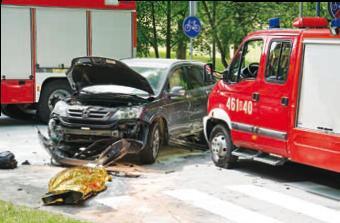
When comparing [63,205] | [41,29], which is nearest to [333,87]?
[63,205]

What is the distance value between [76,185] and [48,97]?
24.9ft

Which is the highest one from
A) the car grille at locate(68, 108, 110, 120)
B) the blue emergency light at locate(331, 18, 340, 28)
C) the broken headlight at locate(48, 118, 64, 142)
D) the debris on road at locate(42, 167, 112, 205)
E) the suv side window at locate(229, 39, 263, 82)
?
the blue emergency light at locate(331, 18, 340, 28)

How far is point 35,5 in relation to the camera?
50.6 feet

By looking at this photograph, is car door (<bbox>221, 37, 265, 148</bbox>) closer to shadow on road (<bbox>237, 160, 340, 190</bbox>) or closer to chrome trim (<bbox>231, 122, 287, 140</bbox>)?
chrome trim (<bbox>231, 122, 287, 140</bbox>)

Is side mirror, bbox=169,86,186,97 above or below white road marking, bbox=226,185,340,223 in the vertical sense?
above

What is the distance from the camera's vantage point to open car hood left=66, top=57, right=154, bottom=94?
1079cm

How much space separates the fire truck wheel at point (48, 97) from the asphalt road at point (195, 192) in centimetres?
395

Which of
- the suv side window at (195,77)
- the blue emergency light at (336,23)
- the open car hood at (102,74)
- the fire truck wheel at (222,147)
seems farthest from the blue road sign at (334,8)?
the blue emergency light at (336,23)

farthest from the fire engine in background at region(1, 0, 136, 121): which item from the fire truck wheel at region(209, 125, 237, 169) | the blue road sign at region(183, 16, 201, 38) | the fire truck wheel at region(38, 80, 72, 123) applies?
the fire truck wheel at region(209, 125, 237, 169)

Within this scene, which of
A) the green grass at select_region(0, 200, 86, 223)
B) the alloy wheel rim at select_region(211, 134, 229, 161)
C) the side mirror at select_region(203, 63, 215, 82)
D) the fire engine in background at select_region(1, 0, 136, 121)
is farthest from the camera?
the fire engine in background at select_region(1, 0, 136, 121)

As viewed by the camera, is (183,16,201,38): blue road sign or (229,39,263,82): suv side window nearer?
(229,39,263,82): suv side window

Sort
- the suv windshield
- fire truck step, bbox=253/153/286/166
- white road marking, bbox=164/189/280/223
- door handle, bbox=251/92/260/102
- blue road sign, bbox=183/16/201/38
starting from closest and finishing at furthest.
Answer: white road marking, bbox=164/189/280/223
fire truck step, bbox=253/153/286/166
door handle, bbox=251/92/260/102
the suv windshield
blue road sign, bbox=183/16/201/38

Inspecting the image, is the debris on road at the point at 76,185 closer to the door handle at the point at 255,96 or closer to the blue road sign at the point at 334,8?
the door handle at the point at 255,96

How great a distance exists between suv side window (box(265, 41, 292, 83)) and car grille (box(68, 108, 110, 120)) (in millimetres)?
2633
